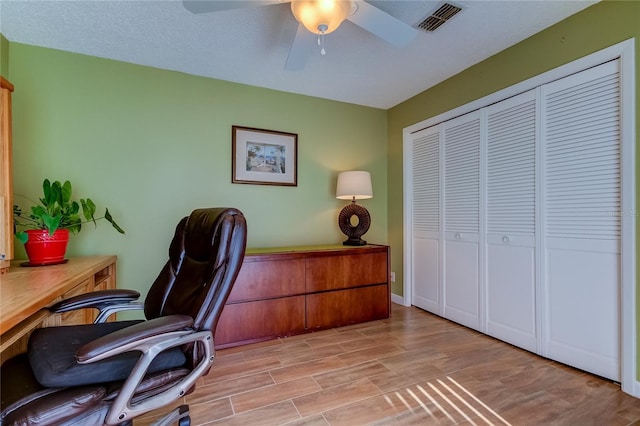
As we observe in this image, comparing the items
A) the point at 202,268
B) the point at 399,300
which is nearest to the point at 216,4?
the point at 202,268

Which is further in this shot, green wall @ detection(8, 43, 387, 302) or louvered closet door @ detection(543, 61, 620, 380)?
green wall @ detection(8, 43, 387, 302)

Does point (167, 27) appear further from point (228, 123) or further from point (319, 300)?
point (319, 300)

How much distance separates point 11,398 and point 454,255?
303cm

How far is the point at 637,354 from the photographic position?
1.72 m

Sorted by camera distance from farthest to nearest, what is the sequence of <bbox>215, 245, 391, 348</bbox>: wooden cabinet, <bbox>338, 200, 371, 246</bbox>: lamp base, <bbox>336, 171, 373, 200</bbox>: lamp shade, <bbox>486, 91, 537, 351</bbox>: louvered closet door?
<bbox>338, 200, 371, 246</bbox>: lamp base
<bbox>336, 171, 373, 200</bbox>: lamp shade
<bbox>215, 245, 391, 348</bbox>: wooden cabinet
<bbox>486, 91, 537, 351</bbox>: louvered closet door

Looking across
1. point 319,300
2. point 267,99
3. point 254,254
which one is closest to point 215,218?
point 254,254

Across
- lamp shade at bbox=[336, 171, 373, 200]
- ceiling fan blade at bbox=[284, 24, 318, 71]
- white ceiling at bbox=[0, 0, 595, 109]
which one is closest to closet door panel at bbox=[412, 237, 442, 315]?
lamp shade at bbox=[336, 171, 373, 200]

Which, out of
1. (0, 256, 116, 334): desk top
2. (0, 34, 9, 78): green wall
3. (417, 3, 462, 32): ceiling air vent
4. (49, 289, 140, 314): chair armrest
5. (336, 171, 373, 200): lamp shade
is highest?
(417, 3, 462, 32): ceiling air vent

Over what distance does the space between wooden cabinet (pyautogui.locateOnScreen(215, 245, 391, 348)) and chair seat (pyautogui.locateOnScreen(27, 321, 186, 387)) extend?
1.25 m

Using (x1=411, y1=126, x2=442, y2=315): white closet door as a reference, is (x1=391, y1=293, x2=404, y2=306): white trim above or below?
below

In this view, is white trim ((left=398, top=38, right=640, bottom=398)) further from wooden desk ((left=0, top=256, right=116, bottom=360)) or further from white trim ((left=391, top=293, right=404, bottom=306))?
wooden desk ((left=0, top=256, right=116, bottom=360))

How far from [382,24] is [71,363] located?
2.07 m

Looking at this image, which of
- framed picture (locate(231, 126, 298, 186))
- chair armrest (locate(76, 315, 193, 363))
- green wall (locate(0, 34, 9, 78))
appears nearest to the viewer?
chair armrest (locate(76, 315, 193, 363))

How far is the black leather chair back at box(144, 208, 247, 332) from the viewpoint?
1146mm
